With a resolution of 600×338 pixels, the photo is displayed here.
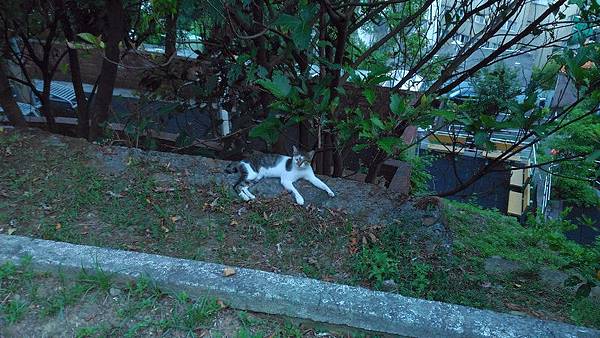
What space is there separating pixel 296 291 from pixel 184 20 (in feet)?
12.7

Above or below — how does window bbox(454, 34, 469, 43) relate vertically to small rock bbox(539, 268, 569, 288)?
above

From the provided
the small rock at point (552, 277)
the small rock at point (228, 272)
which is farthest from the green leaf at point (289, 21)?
the small rock at point (552, 277)

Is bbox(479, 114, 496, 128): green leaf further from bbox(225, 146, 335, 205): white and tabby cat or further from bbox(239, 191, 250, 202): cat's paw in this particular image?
bbox(239, 191, 250, 202): cat's paw

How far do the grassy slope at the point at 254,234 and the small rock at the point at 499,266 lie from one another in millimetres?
75

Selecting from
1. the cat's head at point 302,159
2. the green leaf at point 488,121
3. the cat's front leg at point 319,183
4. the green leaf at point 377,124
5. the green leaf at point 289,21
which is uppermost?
the green leaf at point 289,21

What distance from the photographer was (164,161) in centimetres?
417

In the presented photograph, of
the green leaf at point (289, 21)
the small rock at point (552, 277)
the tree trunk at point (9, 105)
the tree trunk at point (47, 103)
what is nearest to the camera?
the green leaf at point (289, 21)

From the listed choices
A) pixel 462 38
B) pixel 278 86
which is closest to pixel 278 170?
pixel 278 86

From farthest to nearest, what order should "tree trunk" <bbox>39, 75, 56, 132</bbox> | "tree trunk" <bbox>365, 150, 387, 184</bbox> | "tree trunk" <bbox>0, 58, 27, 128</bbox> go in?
"tree trunk" <bbox>39, 75, 56, 132</bbox>
"tree trunk" <bbox>0, 58, 27, 128</bbox>
"tree trunk" <bbox>365, 150, 387, 184</bbox>

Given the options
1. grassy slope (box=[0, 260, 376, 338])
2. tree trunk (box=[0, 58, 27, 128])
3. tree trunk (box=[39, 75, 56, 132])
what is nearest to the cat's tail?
grassy slope (box=[0, 260, 376, 338])

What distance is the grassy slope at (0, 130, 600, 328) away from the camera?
9.60 feet

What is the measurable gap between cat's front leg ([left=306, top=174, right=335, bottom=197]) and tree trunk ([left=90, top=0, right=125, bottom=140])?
7.32ft

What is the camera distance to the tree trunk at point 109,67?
4648mm

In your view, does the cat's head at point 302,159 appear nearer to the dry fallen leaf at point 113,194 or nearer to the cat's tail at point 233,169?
the cat's tail at point 233,169
